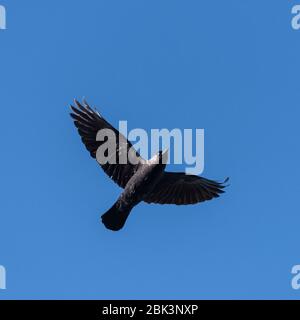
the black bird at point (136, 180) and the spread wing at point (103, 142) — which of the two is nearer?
the black bird at point (136, 180)

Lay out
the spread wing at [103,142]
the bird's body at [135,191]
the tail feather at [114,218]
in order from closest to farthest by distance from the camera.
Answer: the bird's body at [135,191]
the tail feather at [114,218]
the spread wing at [103,142]

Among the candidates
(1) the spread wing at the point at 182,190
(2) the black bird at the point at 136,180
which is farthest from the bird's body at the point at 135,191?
(1) the spread wing at the point at 182,190

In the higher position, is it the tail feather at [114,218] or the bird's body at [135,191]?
the bird's body at [135,191]

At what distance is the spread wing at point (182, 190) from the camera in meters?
21.0

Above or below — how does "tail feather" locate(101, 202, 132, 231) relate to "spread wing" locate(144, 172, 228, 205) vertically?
below

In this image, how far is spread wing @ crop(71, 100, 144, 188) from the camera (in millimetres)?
20625

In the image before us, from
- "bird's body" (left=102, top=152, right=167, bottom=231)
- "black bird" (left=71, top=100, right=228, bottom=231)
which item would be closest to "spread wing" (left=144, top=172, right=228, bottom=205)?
"black bird" (left=71, top=100, right=228, bottom=231)

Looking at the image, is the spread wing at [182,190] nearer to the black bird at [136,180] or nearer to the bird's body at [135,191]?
the black bird at [136,180]

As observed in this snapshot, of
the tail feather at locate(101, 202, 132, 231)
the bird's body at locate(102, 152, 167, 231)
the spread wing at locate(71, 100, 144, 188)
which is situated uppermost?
the spread wing at locate(71, 100, 144, 188)

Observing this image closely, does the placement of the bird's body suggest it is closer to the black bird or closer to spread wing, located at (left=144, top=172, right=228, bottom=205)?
the black bird
